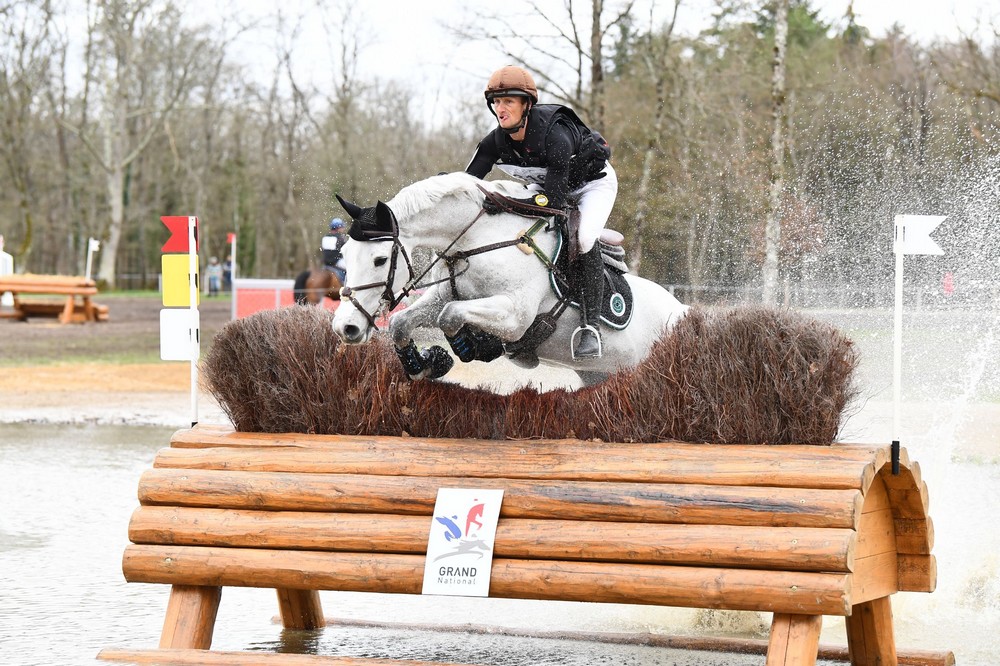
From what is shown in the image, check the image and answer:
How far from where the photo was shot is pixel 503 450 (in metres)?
4.43

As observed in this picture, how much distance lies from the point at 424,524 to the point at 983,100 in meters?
25.7

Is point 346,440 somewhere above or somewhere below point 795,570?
above

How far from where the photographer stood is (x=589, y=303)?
5.18 m

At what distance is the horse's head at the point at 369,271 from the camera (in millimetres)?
4426

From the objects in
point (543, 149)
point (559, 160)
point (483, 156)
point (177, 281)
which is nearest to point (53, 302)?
point (177, 281)

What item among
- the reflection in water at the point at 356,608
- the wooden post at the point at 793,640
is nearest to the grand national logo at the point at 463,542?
the reflection in water at the point at 356,608

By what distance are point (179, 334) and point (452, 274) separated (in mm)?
1302

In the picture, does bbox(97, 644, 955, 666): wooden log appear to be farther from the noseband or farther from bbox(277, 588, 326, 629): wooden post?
the noseband

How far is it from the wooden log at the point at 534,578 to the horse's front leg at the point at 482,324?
88 centimetres

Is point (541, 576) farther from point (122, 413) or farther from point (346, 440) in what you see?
point (122, 413)

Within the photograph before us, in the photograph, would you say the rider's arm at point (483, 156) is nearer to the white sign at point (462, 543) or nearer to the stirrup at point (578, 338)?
the stirrup at point (578, 338)

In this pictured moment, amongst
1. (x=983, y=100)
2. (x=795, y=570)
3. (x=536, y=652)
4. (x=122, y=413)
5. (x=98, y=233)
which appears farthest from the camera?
(x=98, y=233)

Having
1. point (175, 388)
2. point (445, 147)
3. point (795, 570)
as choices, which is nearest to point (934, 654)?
point (795, 570)

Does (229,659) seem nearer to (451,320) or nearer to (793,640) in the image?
(451,320)
